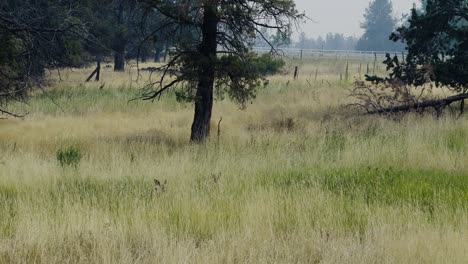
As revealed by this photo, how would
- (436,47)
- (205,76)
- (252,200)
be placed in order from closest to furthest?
(252,200), (205,76), (436,47)

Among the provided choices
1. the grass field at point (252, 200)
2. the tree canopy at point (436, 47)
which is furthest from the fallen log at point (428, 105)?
the grass field at point (252, 200)

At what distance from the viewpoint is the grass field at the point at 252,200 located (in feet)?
12.8

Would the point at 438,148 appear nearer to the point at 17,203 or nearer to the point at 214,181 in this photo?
the point at 214,181

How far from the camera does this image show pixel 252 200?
5332 mm

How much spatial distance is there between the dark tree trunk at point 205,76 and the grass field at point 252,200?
0.49 metres

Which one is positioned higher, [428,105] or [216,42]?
[216,42]

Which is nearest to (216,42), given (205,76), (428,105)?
(205,76)

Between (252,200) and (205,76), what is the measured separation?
6.12m

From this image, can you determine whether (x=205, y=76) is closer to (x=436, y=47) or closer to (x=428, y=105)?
(x=428, y=105)

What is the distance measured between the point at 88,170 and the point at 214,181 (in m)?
2.15

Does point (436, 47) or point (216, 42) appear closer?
point (216, 42)

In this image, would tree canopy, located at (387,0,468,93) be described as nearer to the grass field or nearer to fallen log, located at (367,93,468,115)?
fallen log, located at (367,93,468,115)

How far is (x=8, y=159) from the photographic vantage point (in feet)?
28.7

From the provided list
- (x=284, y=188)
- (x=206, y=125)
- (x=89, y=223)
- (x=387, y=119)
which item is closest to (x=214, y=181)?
(x=284, y=188)
